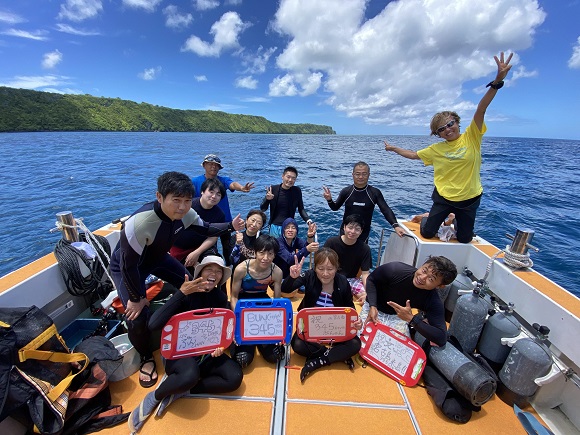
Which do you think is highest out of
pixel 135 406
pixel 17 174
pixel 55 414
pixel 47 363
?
pixel 47 363

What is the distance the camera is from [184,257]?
3.16 m

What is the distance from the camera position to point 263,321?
2410mm

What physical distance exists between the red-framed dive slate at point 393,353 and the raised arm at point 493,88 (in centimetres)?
248

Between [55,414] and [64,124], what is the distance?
74.6 metres

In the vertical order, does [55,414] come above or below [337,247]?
below

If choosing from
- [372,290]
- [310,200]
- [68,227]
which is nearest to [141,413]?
[68,227]

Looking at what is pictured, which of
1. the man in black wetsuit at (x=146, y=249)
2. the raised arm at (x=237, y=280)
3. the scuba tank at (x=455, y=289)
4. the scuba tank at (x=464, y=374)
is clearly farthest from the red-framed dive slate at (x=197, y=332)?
the scuba tank at (x=455, y=289)

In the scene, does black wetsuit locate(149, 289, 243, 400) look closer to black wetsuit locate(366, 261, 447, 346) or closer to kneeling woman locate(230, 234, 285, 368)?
kneeling woman locate(230, 234, 285, 368)

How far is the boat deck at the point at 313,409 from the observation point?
1873 mm

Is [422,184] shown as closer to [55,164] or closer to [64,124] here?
[55,164]

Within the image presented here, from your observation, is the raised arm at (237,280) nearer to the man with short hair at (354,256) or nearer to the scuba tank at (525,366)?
the man with short hair at (354,256)

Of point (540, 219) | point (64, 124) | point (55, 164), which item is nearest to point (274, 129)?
point (64, 124)

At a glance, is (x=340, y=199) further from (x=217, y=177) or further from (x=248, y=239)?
(x=217, y=177)

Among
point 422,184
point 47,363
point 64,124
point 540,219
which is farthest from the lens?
point 64,124
